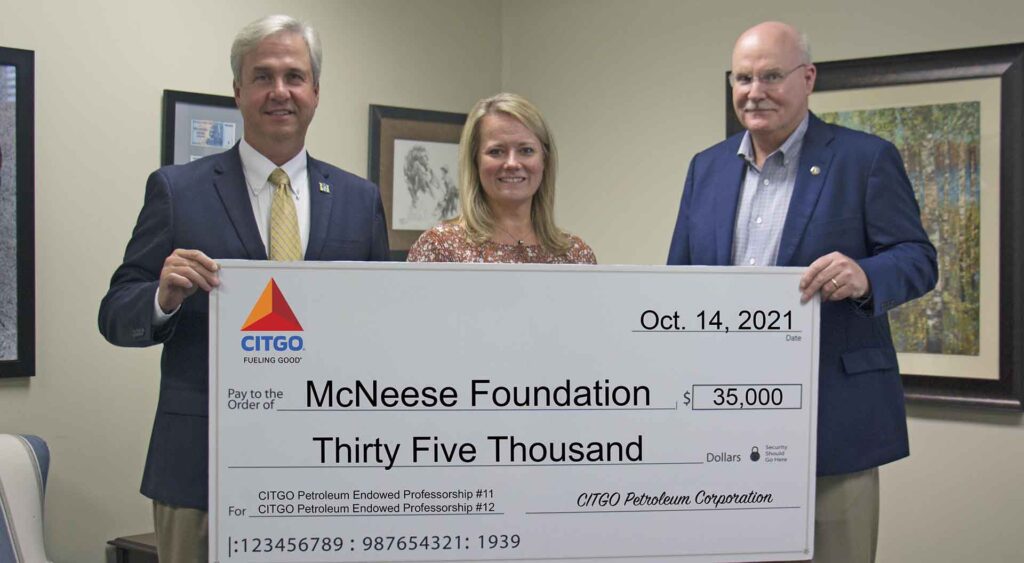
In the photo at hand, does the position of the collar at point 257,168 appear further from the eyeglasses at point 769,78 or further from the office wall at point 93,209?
the office wall at point 93,209

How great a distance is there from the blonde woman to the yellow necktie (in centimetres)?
36

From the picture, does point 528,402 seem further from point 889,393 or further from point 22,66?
point 22,66

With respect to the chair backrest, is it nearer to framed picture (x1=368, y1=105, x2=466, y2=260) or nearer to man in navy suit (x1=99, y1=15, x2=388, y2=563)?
man in navy suit (x1=99, y1=15, x2=388, y2=563)

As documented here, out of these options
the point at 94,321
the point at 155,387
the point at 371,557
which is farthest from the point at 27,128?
the point at 371,557

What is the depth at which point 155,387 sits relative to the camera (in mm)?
3727

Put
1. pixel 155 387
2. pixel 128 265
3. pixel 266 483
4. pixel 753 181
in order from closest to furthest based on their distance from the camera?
pixel 266 483, pixel 128 265, pixel 753 181, pixel 155 387

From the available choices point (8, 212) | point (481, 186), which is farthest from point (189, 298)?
point (8, 212)

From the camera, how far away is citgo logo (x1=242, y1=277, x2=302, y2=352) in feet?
6.32

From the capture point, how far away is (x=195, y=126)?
12.5 feet

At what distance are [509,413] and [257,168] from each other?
0.72 m

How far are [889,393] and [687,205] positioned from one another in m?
0.62

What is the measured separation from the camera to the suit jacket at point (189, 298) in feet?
6.70

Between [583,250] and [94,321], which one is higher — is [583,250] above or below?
above

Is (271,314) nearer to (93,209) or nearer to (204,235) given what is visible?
(204,235)
